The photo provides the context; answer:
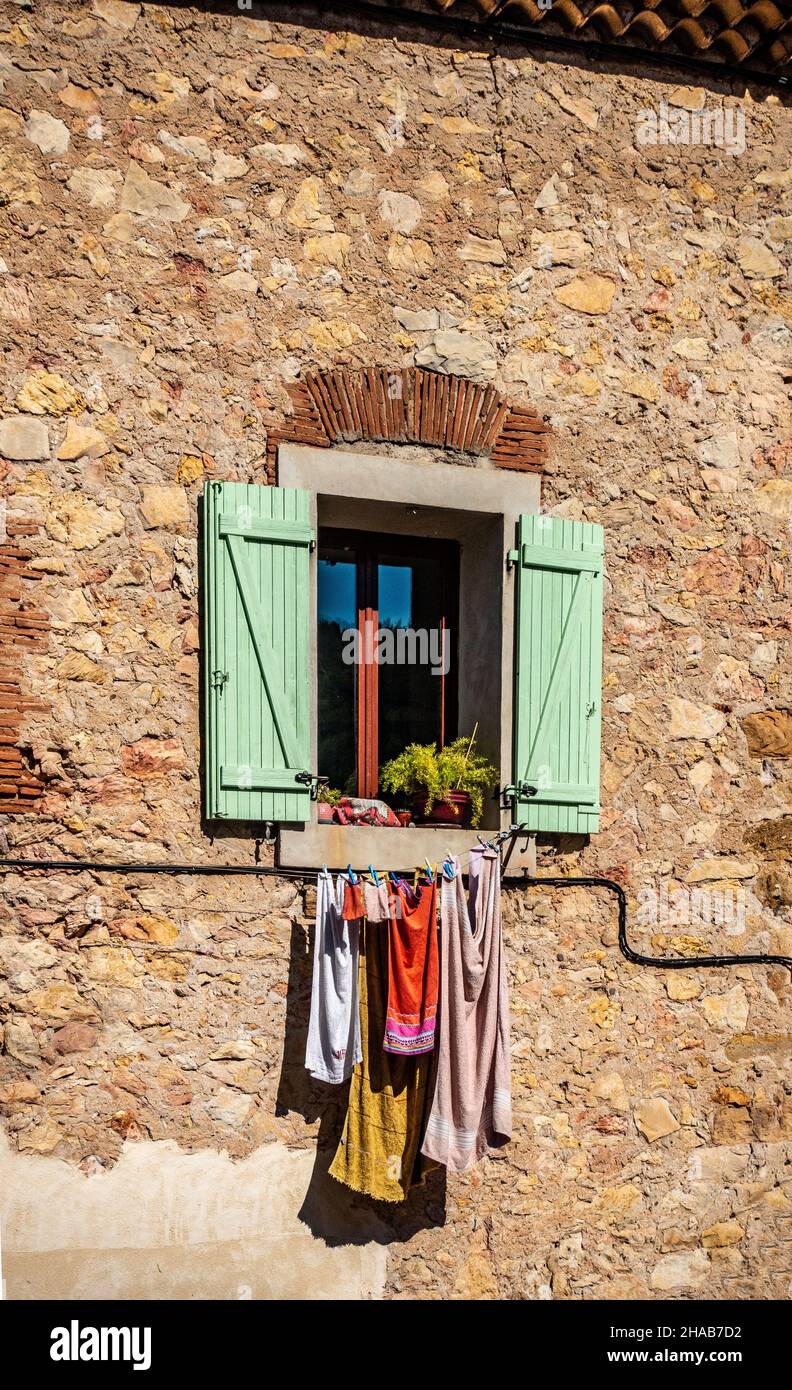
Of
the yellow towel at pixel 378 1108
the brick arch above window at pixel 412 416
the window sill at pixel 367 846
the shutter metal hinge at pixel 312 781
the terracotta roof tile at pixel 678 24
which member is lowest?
the yellow towel at pixel 378 1108

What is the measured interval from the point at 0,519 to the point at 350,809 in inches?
71.5

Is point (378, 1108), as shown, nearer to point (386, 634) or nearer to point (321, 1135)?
point (321, 1135)

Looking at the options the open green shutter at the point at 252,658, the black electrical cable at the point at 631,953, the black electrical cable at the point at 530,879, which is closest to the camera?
the black electrical cable at the point at 530,879

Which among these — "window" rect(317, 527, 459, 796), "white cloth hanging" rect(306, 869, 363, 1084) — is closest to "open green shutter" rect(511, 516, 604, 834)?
"window" rect(317, 527, 459, 796)

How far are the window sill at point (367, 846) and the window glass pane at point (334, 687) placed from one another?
43 cm

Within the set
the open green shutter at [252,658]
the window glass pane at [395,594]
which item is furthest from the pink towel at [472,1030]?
the window glass pane at [395,594]

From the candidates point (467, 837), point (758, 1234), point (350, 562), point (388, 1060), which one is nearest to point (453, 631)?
point (350, 562)

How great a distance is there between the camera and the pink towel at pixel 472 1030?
4852 millimetres

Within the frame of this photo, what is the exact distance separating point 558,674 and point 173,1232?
2718 millimetres

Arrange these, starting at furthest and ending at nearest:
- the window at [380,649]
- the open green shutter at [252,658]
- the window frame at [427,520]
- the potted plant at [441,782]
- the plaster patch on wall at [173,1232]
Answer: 1. the window at [380,649]
2. the potted plant at [441,782]
3. the window frame at [427,520]
4. the open green shutter at [252,658]
5. the plaster patch on wall at [173,1232]

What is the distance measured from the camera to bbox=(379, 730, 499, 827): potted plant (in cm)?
527

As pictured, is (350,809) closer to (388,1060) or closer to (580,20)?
(388,1060)

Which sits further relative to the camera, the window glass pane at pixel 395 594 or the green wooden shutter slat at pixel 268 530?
the window glass pane at pixel 395 594

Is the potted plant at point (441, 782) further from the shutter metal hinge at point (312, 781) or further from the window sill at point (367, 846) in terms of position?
the shutter metal hinge at point (312, 781)
